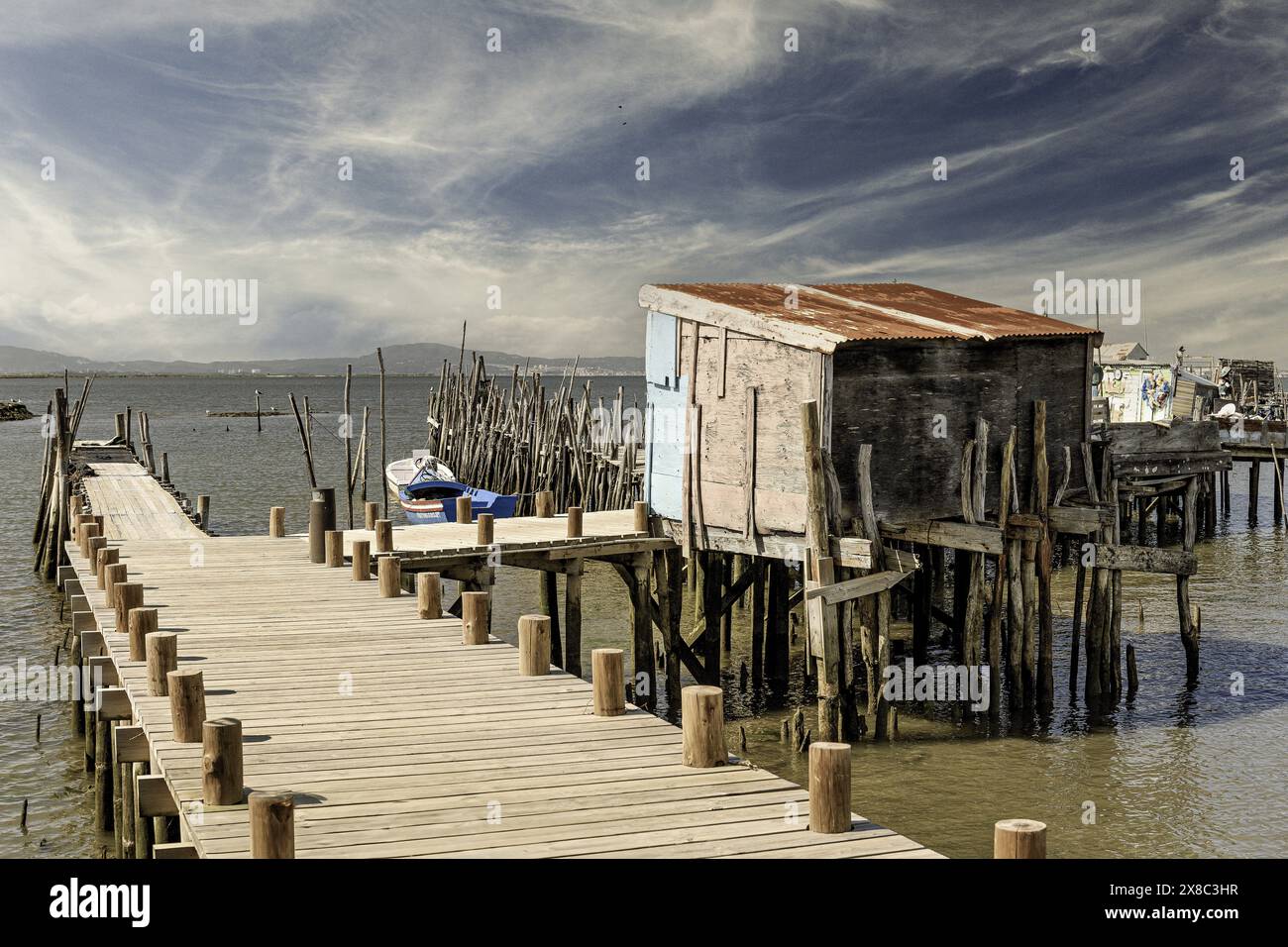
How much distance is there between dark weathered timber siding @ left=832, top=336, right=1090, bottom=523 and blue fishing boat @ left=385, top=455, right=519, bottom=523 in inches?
466

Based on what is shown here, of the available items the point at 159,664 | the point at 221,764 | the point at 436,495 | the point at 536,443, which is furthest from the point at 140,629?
the point at 536,443

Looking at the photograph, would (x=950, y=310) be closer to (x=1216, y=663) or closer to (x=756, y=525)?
(x=756, y=525)

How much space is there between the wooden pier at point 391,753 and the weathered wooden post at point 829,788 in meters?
0.06

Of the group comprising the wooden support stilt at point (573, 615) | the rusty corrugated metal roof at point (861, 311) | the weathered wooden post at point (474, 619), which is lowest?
the wooden support stilt at point (573, 615)

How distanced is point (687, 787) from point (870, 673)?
27.1 feet

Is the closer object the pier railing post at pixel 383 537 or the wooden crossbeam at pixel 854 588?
the wooden crossbeam at pixel 854 588

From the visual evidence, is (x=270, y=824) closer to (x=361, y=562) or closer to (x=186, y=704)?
(x=186, y=704)

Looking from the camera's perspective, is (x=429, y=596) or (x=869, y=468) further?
(x=869, y=468)

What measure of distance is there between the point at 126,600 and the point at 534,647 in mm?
4771

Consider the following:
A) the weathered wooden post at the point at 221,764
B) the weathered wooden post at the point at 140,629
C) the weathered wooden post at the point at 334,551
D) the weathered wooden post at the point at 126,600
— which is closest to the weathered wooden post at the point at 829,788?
the weathered wooden post at the point at 221,764

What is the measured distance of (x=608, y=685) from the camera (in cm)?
955

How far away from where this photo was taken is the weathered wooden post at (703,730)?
8.12m

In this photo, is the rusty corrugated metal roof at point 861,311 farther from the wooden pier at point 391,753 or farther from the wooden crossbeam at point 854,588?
the wooden pier at point 391,753
